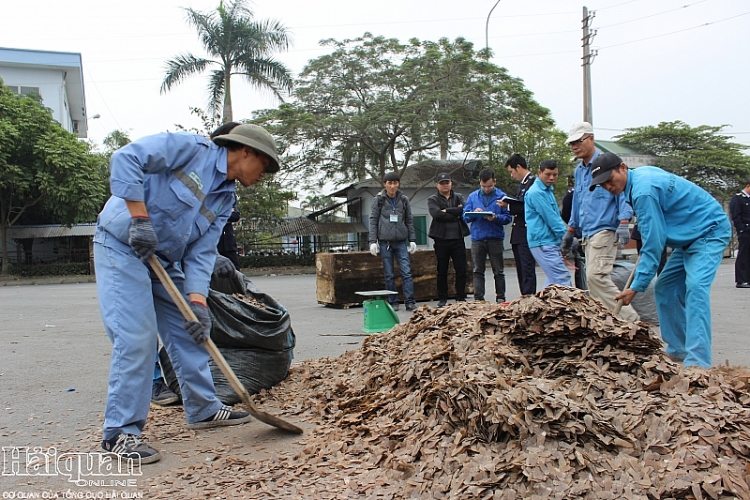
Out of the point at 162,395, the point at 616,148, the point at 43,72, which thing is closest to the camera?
the point at 162,395

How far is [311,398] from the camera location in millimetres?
3852

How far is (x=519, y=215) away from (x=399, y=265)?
1.66 metres

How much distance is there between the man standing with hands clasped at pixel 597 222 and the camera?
5426 millimetres

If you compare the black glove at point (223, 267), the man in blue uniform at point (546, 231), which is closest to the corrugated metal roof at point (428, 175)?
the man in blue uniform at point (546, 231)

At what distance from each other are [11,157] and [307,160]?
34.3 ft

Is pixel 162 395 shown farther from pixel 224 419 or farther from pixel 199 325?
pixel 199 325

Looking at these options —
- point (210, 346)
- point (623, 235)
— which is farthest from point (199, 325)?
point (623, 235)

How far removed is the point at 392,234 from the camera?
8.23m

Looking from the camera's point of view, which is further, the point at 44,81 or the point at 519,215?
the point at 44,81

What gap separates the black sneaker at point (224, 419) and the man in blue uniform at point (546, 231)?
3686mm

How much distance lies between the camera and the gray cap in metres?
3.30

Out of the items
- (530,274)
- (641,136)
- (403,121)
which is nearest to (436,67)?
(403,121)

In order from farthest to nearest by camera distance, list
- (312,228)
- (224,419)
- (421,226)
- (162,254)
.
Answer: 1. (421,226)
2. (312,228)
3. (224,419)
4. (162,254)

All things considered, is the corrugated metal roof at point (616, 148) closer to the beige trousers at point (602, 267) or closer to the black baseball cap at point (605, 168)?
the beige trousers at point (602, 267)
